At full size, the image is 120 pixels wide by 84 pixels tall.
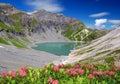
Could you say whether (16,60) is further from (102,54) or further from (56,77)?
(56,77)

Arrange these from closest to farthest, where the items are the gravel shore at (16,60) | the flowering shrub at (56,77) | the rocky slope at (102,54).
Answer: the flowering shrub at (56,77)
the rocky slope at (102,54)
the gravel shore at (16,60)

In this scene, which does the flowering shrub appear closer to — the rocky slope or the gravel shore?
the gravel shore

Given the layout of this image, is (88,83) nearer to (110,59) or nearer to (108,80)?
(108,80)

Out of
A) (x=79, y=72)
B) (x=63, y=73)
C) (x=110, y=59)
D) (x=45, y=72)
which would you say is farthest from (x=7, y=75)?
(x=110, y=59)

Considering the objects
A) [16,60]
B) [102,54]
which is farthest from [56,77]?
[16,60]

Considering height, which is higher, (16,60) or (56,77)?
(56,77)

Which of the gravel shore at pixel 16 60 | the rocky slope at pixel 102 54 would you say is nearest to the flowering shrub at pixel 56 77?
the gravel shore at pixel 16 60

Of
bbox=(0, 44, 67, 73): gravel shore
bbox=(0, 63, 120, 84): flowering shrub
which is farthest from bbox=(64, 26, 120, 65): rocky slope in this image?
bbox=(0, 63, 120, 84): flowering shrub

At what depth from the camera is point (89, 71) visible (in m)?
16.8

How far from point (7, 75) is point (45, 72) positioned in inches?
92.1

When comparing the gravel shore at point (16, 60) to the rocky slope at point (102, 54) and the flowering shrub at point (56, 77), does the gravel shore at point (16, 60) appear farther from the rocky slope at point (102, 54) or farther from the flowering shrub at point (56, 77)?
the flowering shrub at point (56, 77)

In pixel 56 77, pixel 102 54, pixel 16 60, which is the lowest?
pixel 16 60

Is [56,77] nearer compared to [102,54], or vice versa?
[56,77]

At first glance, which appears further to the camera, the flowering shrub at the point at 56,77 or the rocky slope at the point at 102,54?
the rocky slope at the point at 102,54
